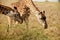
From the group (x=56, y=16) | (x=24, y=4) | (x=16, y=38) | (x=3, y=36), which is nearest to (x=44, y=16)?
(x=56, y=16)

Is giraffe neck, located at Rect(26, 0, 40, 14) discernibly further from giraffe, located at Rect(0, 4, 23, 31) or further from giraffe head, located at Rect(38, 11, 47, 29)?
giraffe, located at Rect(0, 4, 23, 31)

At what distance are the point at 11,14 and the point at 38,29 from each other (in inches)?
14.1

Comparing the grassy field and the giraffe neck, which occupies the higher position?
the giraffe neck

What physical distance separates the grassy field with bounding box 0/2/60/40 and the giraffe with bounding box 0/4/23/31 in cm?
5

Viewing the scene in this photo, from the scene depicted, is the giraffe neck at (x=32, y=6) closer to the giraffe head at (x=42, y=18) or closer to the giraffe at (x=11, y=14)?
the giraffe head at (x=42, y=18)

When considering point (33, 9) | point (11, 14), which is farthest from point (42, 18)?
point (11, 14)

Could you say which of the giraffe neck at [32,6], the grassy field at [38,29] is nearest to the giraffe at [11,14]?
the grassy field at [38,29]

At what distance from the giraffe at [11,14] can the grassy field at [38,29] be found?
2.1 inches

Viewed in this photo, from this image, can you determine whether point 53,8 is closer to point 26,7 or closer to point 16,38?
point 26,7

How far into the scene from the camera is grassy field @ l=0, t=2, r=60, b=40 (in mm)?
1719

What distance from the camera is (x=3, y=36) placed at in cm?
184

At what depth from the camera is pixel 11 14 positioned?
1.78 meters

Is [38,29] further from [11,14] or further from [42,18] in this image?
[11,14]

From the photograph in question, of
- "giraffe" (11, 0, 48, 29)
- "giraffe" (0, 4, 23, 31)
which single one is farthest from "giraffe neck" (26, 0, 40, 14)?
"giraffe" (0, 4, 23, 31)
